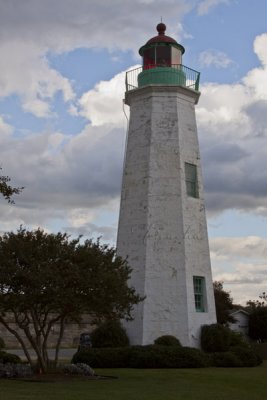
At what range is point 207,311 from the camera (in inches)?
1194

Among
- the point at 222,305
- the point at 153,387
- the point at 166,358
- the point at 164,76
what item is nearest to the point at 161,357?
the point at 166,358

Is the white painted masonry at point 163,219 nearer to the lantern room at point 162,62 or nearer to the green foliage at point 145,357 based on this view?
the lantern room at point 162,62

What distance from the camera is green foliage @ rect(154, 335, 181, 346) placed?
27.9 m

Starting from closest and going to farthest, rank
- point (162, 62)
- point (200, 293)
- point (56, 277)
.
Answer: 1. point (56, 277)
2. point (200, 293)
3. point (162, 62)

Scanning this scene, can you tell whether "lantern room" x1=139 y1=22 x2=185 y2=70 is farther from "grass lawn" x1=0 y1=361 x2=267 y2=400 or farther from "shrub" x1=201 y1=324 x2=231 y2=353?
"grass lawn" x1=0 y1=361 x2=267 y2=400

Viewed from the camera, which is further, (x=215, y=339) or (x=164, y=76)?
(x=164, y=76)

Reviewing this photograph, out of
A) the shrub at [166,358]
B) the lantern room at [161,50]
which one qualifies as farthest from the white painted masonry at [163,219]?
the shrub at [166,358]

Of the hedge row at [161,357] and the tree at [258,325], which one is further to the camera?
the tree at [258,325]

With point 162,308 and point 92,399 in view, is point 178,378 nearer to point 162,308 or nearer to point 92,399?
point 92,399

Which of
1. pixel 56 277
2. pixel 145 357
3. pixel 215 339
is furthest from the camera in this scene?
pixel 215 339

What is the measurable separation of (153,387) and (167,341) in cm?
1033

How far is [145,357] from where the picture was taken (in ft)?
83.2

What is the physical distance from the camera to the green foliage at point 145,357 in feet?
83.2

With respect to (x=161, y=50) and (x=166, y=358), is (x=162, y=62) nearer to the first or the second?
(x=161, y=50)
